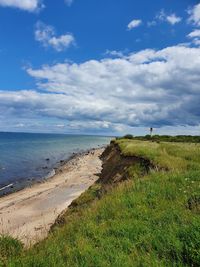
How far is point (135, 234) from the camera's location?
8.26m

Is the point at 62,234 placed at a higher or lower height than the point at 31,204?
higher

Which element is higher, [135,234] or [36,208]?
[135,234]

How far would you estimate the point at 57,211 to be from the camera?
1014 inches

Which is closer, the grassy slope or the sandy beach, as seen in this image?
the grassy slope

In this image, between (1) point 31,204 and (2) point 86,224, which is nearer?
(2) point 86,224

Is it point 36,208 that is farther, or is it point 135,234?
point 36,208

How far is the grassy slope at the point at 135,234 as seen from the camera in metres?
7.02

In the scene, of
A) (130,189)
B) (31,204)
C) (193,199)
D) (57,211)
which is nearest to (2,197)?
(31,204)

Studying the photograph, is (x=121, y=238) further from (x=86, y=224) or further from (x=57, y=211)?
(x=57, y=211)

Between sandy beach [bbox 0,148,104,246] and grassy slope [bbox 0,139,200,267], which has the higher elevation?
grassy slope [bbox 0,139,200,267]

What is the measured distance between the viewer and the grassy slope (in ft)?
23.0

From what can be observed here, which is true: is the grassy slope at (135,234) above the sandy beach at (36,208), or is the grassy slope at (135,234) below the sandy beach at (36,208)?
above

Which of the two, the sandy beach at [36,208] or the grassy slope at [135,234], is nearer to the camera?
the grassy slope at [135,234]

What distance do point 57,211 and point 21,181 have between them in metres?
24.3
